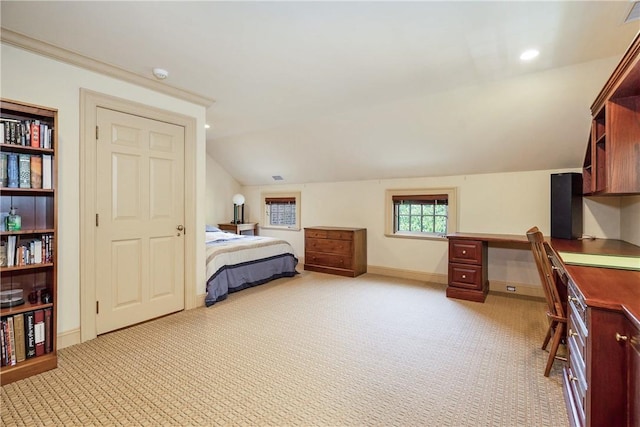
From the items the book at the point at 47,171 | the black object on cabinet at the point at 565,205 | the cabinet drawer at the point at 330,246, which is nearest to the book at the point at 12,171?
the book at the point at 47,171

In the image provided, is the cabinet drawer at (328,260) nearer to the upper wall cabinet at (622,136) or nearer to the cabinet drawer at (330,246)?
the cabinet drawer at (330,246)

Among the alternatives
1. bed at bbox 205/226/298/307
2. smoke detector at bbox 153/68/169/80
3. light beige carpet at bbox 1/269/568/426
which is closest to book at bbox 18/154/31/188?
smoke detector at bbox 153/68/169/80

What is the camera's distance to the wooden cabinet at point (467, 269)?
3748mm

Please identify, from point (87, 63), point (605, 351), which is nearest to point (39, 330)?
point (87, 63)

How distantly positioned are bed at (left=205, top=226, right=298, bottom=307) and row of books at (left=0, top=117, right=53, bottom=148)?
1955mm

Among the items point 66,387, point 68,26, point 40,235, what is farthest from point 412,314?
point 68,26

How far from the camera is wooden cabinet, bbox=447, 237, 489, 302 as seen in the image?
3748mm

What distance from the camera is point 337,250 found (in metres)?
5.14

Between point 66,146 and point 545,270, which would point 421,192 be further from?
point 66,146

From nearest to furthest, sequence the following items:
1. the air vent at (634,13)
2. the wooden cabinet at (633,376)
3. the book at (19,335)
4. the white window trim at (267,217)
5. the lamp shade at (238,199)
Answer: the wooden cabinet at (633,376), the air vent at (634,13), the book at (19,335), the white window trim at (267,217), the lamp shade at (238,199)

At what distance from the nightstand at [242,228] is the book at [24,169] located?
14.0 feet

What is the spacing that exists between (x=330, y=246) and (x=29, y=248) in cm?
380

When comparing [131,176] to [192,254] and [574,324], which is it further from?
[574,324]

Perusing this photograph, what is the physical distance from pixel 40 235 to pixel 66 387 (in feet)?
3.54
